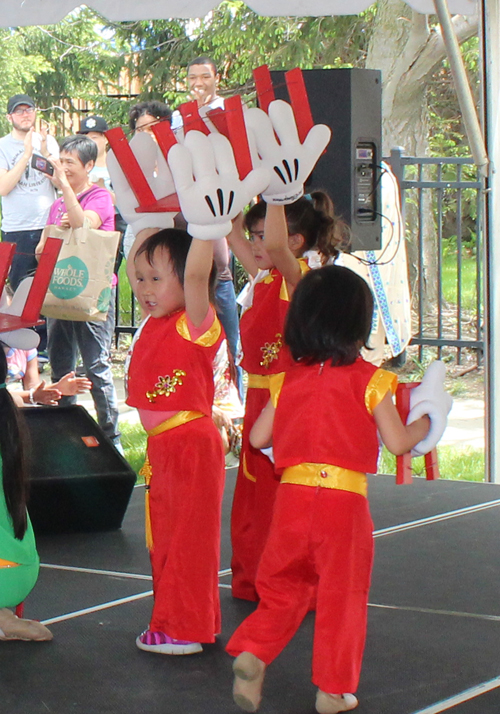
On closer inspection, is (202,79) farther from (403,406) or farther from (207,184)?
(403,406)

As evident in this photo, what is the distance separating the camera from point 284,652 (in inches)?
92.7

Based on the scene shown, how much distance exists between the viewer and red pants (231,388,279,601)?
2.64 m

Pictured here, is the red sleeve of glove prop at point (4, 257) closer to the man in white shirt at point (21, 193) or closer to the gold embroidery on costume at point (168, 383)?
the gold embroidery on costume at point (168, 383)

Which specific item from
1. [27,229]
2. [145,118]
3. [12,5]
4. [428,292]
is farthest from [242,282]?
[12,5]

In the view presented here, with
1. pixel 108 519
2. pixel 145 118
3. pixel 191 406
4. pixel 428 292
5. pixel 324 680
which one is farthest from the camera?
pixel 428 292

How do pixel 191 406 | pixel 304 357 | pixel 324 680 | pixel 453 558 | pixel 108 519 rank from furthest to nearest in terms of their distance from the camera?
pixel 108 519, pixel 453 558, pixel 191 406, pixel 304 357, pixel 324 680

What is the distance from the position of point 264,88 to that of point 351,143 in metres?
1.45

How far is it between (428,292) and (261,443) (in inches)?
305

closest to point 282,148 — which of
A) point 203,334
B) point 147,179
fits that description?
point 147,179

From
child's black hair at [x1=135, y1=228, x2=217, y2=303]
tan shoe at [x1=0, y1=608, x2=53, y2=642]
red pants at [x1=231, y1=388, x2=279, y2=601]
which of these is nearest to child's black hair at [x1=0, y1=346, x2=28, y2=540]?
tan shoe at [x1=0, y1=608, x2=53, y2=642]

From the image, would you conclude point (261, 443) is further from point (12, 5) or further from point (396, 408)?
point (12, 5)

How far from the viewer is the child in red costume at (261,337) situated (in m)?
2.61

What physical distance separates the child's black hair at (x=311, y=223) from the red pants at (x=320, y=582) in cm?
91

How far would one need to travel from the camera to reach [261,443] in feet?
7.07
